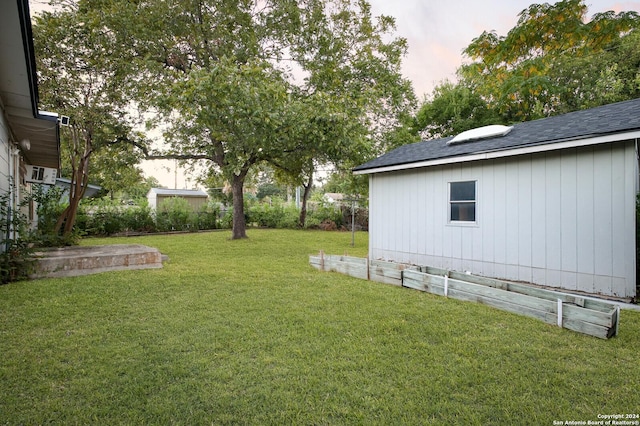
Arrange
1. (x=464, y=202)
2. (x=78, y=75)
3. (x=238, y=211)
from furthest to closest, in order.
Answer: (x=238, y=211)
(x=78, y=75)
(x=464, y=202)

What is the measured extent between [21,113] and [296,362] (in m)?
7.29

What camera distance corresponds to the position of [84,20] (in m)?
9.33

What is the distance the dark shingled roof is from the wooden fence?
8.03ft

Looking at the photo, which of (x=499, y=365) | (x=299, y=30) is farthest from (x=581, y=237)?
(x=299, y=30)

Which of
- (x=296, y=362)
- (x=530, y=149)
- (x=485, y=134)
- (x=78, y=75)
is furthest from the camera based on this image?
(x=78, y=75)

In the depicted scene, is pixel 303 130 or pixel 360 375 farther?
pixel 303 130

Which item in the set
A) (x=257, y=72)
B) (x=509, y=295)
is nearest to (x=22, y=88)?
(x=257, y=72)

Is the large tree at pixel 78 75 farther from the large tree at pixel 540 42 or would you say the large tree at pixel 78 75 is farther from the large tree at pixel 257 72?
the large tree at pixel 540 42

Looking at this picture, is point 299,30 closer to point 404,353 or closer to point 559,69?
point 404,353

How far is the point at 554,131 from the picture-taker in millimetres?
5680

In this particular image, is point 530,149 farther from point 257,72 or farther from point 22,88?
point 22,88

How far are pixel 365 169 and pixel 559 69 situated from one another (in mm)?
17070

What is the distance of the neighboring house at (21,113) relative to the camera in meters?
3.48

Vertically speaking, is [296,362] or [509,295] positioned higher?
[509,295]
